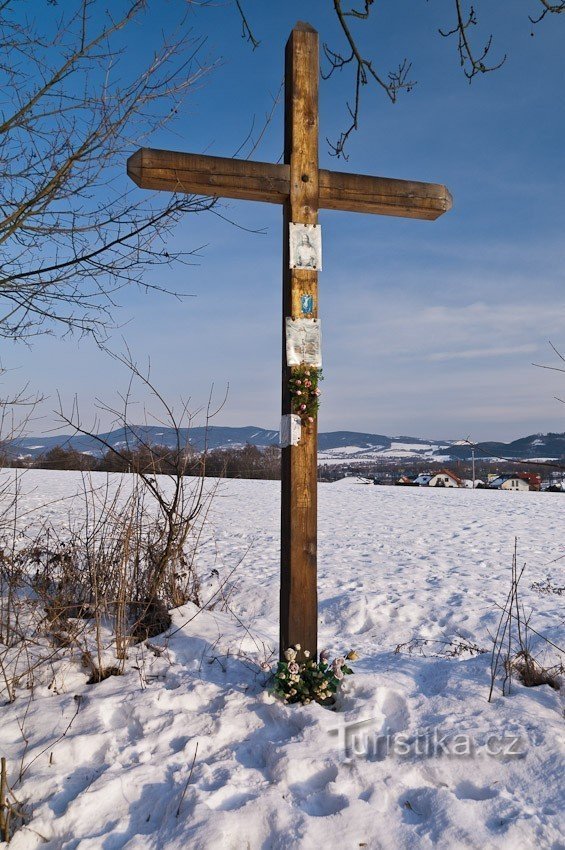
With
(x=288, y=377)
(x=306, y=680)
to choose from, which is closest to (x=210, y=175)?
(x=288, y=377)

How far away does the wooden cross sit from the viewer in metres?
3.17

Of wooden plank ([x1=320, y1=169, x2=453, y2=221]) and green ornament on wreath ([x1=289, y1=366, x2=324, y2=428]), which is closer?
green ornament on wreath ([x1=289, y1=366, x2=324, y2=428])

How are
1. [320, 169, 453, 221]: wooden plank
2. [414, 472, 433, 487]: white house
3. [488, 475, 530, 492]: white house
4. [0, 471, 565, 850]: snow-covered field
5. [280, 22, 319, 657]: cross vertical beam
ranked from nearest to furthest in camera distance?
[0, 471, 565, 850]: snow-covered field
[280, 22, 319, 657]: cross vertical beam
[320, 169, 453, 221]: wooden plank
[414, 472, 433, 487]: white house
[488, 475, 530, 492]: white house

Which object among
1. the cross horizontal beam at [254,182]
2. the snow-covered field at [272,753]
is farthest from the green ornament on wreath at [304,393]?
the snow-covered field at [272,753]

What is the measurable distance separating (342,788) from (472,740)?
2.18ft

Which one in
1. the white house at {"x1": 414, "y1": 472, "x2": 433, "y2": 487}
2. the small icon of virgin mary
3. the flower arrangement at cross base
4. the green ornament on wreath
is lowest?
the white house at {"x1": 414, "y1": 472, "x2": 433, "y2": 487}

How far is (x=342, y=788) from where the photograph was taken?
227 cm

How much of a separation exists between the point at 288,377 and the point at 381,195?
1299 mm

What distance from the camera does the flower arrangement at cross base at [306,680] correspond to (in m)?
2.96

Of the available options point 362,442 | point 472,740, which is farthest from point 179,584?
point 362,442

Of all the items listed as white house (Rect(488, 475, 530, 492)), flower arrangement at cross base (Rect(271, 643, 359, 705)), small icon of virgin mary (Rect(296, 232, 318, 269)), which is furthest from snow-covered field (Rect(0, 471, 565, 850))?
white house (Rect(488, 475, 530, 492))

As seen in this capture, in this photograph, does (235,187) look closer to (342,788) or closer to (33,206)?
(33,206)

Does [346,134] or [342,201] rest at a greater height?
[346,134]

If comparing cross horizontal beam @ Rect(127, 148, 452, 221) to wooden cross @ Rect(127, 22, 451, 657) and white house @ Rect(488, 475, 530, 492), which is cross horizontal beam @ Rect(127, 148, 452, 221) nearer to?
wooden cross @ Rect(127, 22, 451, 657)
